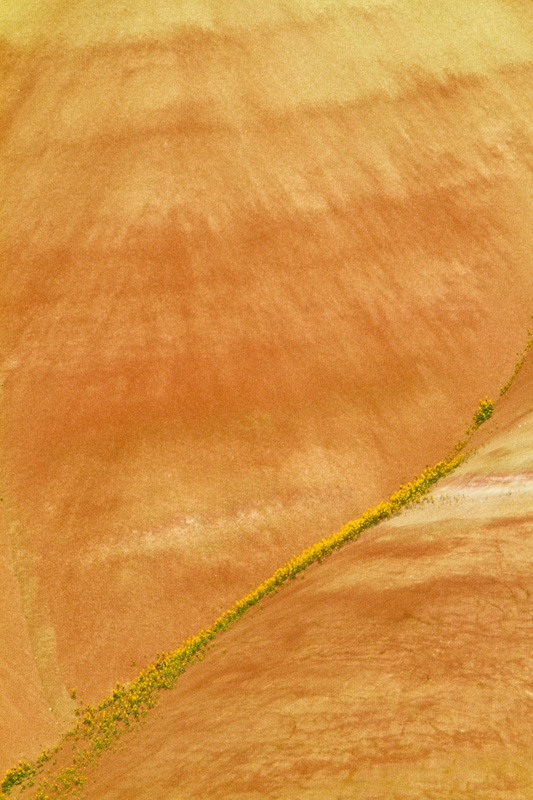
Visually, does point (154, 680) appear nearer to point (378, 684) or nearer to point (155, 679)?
point (155, 679)

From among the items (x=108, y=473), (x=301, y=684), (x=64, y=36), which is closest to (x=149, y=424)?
(x=108, y=473)

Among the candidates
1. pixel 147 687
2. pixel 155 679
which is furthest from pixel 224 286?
pixel 147 687

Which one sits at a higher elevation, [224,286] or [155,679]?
[224,286]

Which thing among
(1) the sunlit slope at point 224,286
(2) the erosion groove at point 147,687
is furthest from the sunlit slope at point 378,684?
(1) the sunlit slope at point 224,286

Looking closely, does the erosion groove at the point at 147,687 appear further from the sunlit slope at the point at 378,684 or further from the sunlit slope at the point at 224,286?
the sunlit slope at the point at 224,286

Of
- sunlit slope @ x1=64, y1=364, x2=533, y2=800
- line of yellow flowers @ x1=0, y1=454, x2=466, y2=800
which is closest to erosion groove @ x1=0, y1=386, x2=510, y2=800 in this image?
line of yellow flowers @ x1=0, y1=454, x2=466, y2=800

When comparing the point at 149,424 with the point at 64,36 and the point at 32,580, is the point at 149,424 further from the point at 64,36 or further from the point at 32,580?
the point at 64,36
